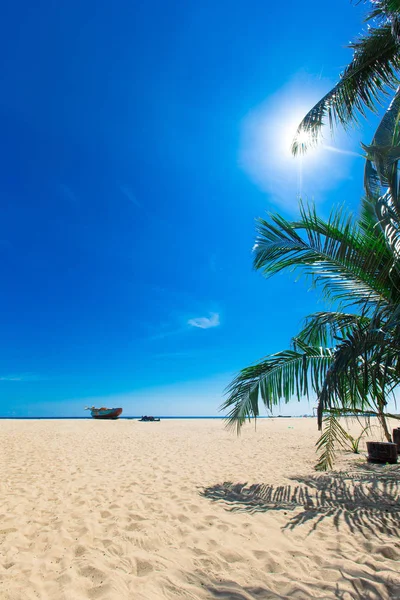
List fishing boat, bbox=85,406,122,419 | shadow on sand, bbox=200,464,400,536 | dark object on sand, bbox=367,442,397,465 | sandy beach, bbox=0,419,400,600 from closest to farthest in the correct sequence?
sandy beach, bbox=0,419,400,600 → shadow on sand, bbox=200,464,400,536 → dark object on sand, bbox=367,442,397,465 → fishing boat, bbox=85,406,122,419

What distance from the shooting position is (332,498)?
5164 millimetres

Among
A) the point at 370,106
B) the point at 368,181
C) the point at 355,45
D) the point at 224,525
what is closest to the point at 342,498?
the point at 224,525

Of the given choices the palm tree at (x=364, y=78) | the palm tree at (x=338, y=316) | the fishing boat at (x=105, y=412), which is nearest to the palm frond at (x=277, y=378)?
the palm tree at (x=338, y=316)

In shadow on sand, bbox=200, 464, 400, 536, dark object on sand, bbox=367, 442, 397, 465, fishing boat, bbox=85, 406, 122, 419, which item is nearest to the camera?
shadow on sand, bbox=200, 464, 400, 536

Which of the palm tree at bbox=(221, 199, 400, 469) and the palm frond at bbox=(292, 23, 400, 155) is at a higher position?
the palm frond at bbox=(292, 23, 400, 155)

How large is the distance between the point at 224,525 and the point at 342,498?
7.46 ft

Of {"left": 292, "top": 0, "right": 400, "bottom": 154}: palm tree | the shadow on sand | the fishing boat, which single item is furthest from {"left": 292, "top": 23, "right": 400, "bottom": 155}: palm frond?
the fishing boat

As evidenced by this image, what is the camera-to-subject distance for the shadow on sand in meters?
4.15

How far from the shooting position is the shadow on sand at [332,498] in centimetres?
415

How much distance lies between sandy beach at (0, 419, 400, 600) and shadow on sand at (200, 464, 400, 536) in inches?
0.7

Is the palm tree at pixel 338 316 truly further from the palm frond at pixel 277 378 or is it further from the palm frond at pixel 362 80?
the palm frond at pixel 362 80

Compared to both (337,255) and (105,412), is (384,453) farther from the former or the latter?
(105,412)

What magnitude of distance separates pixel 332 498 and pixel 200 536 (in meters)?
2.56

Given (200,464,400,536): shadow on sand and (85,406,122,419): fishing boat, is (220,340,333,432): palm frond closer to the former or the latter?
(200,464,400,536): shadow on sand
